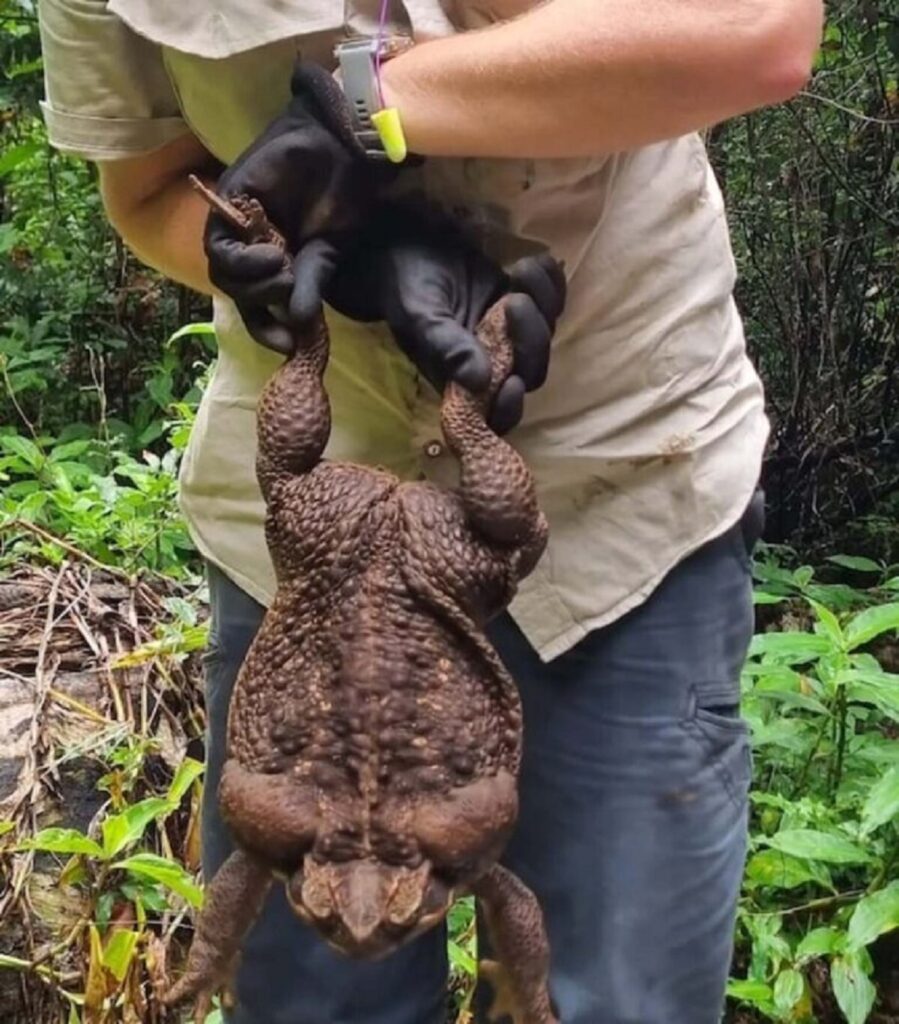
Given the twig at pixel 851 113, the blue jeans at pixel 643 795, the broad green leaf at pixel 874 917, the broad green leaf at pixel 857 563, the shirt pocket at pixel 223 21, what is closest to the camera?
the shirt pocket at pixel 223 21

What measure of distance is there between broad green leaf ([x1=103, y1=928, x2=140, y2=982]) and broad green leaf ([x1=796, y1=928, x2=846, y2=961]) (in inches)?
41.9

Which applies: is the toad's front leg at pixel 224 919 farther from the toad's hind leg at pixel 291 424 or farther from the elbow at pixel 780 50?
the elbow at pixel 780 50

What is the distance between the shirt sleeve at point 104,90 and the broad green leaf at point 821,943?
160cm

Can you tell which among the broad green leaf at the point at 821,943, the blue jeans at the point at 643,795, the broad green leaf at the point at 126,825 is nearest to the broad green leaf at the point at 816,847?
the broad green leaf at the point at 821,943

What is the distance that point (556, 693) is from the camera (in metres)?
1.53

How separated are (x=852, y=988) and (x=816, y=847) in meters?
0.24

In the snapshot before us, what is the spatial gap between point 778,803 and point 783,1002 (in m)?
0.37

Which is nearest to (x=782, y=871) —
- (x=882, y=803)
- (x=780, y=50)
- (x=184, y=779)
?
(x=882, y=803)

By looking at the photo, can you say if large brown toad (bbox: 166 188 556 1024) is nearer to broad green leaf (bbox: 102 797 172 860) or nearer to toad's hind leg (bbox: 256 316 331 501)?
toad's hind leg (bbox: 256 316 331 501)

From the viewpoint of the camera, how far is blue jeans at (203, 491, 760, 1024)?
1513 mm

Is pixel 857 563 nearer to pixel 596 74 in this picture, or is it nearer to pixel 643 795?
pixel 643 795

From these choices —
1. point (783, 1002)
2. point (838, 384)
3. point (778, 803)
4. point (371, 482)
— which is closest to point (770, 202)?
point (838, 384)

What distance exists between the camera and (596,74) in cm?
122

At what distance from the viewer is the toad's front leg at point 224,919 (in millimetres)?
1134
